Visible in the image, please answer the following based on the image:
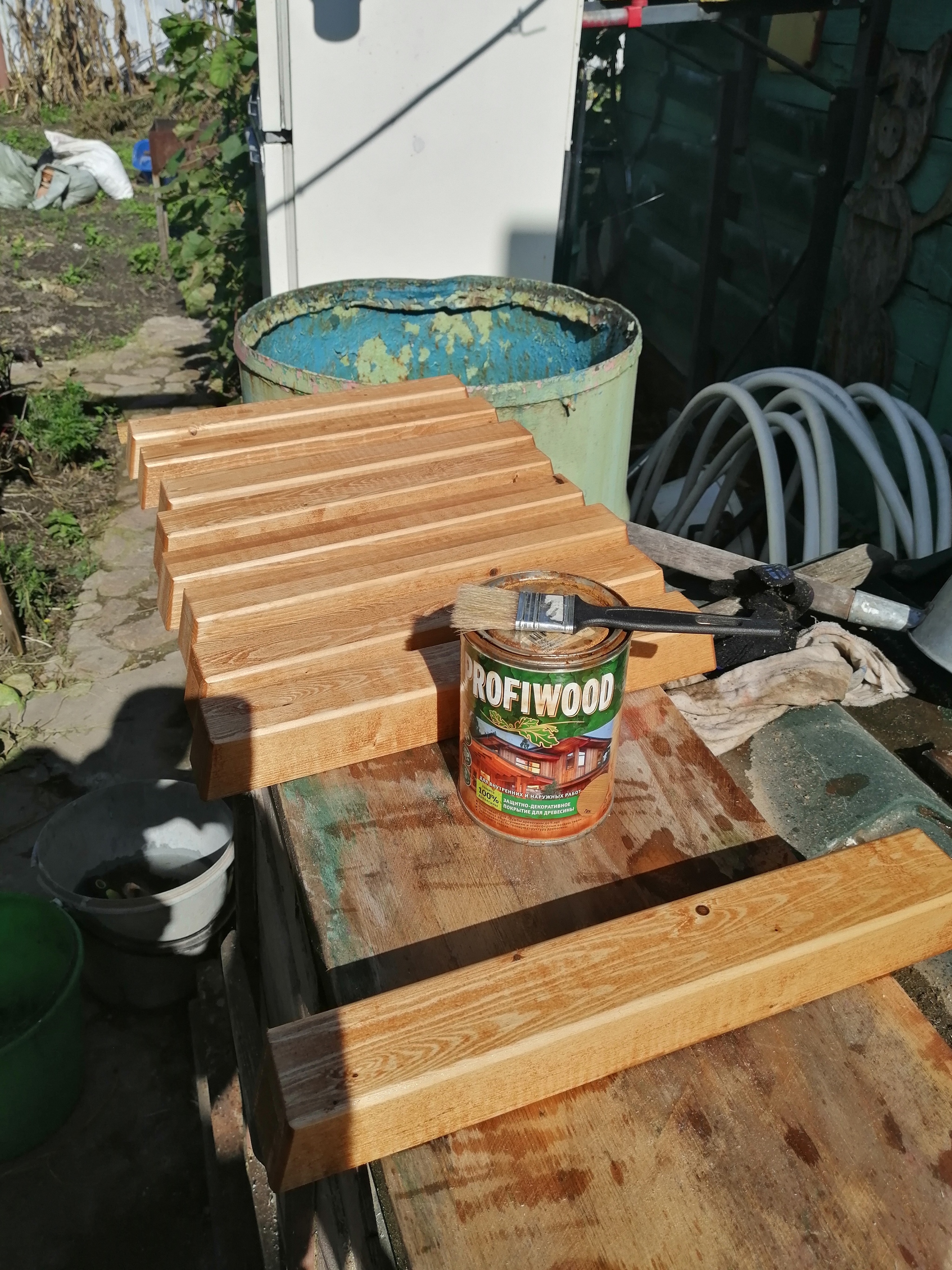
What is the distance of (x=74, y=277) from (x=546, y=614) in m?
10.8

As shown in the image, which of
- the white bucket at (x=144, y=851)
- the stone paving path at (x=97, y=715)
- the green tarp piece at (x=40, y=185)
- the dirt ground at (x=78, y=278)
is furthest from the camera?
the green tarp piece at (x=40, y=185)

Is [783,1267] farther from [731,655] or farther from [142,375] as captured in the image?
[142,375]

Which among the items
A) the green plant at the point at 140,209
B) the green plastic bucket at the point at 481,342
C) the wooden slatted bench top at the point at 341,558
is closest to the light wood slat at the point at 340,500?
the wooden slatted bench top at the point at 341,558

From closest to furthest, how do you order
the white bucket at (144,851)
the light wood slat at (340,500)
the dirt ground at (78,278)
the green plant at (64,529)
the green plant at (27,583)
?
the light wood slat at (340,500)
the white bucket at (144,851)
the green plant at (27,583)
the green plant at (64,529)
the dirt ground at (78,278)

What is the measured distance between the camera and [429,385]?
98.3 inches

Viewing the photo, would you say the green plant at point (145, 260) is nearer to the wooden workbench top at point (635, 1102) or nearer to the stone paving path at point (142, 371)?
the stone paving path at point (142, 371)

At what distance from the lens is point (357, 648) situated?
1601 millimetres

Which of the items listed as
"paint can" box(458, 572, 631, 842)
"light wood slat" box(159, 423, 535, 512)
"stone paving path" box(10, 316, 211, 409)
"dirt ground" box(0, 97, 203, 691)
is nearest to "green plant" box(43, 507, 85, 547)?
"dirt ground" box(0, 97, 203, 691)

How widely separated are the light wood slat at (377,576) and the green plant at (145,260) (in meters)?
10.3

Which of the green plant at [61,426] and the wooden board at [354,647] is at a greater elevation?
the wooden board at [354,647]

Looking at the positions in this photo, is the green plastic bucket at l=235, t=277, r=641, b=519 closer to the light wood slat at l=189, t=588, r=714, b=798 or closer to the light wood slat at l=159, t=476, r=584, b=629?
the light wood slat at l=159, t=476, r=584, b=629

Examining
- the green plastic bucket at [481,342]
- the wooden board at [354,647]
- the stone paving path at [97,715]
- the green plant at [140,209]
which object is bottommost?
the stone paving path at [97,715]

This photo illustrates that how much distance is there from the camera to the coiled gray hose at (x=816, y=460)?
13.6ft

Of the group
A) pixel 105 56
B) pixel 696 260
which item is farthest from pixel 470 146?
pixel 105 56
